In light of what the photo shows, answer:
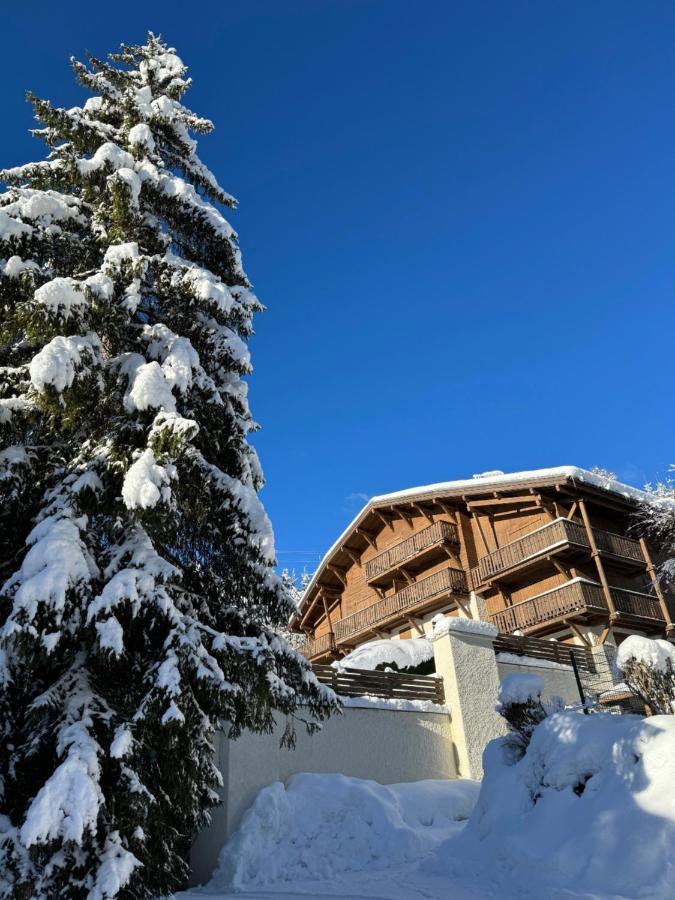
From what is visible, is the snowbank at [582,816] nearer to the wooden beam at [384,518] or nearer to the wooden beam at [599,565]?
the wooden beam at [599,565]

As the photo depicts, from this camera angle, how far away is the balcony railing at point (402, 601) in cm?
2325

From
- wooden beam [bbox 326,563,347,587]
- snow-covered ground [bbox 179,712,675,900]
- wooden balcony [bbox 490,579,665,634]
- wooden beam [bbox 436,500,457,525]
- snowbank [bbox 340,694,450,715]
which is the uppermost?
wooden beam [bbox 326,563,347,587]

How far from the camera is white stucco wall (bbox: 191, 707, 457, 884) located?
9.59 meters

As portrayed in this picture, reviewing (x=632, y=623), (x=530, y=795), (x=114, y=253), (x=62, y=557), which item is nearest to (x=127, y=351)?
(x=114, y=253)

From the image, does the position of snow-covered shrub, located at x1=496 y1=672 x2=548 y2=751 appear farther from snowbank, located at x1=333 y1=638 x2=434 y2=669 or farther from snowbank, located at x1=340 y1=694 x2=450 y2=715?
snowbank, located at x1=333 y1=638 x2=434 y2=669

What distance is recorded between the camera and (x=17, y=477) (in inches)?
253

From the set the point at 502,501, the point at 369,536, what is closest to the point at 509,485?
the point at 502,501

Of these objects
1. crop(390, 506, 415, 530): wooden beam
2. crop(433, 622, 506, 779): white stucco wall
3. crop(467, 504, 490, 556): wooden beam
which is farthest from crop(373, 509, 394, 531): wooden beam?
crop(433, 622, 506, 779): white stucco wall

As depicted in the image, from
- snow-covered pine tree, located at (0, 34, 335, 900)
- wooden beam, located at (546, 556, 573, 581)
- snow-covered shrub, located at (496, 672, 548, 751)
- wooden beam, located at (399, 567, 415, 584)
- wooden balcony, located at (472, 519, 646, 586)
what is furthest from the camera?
wooden beam, located at (399, 567, 415, 584)

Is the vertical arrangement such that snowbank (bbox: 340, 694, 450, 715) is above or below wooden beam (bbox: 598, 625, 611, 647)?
below

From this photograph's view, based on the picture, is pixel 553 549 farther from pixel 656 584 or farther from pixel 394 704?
pixel 394 704

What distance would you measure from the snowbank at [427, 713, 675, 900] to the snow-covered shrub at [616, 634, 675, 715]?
591 mm

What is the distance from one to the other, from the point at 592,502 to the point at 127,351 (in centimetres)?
1903

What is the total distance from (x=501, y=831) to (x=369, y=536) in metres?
21.8
